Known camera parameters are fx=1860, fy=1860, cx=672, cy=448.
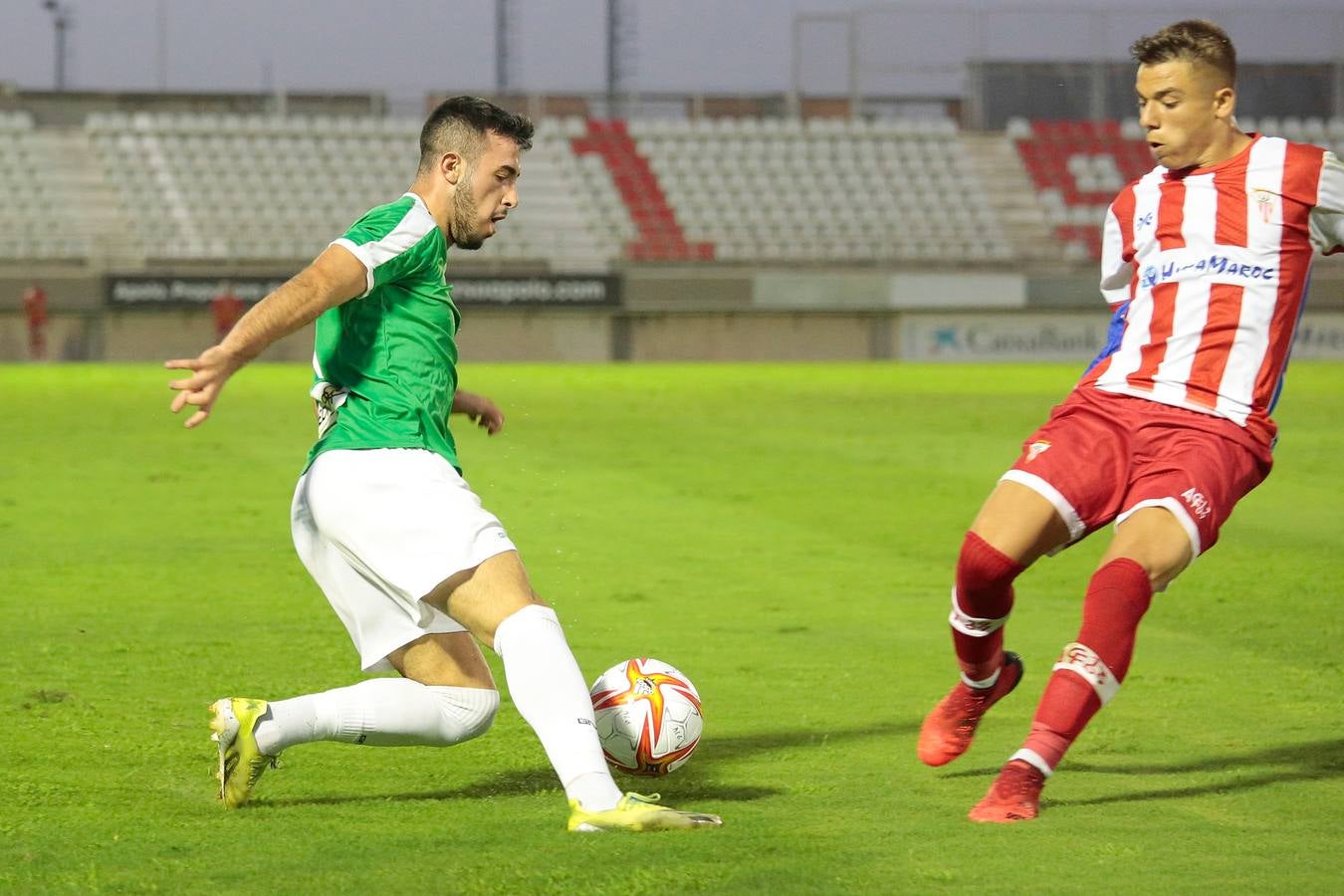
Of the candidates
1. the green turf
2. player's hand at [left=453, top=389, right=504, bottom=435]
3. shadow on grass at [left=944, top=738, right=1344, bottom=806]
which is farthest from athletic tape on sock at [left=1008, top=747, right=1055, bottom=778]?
player's hand at [left=453, top=389, right=504, bottom=435]

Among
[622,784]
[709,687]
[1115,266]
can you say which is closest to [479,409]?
[622,784]

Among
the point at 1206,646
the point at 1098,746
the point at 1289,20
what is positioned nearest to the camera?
the point at 1098,746

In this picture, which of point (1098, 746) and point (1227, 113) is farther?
point (1098, 746)

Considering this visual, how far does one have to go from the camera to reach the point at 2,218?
3834cm

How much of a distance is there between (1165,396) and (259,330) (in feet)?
7.59

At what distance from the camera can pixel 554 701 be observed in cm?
438

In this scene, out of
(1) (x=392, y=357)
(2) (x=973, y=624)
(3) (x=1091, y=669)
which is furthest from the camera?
(2) (x=973, y=624)

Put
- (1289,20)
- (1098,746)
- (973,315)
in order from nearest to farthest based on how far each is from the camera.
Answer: (1098,746)
(973,315)
(1289,20)

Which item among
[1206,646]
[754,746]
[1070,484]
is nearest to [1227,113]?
[1070,484]

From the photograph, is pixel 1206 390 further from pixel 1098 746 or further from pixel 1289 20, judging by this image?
pixel 1289 20

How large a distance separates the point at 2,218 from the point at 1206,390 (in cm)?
3708

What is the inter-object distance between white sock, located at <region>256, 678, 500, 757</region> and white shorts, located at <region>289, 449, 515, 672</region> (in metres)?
0.10

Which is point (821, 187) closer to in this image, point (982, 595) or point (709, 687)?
point (709, 687)

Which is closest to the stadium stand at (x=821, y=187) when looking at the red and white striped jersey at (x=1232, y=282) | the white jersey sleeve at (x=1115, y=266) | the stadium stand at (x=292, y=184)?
the stadium stand at (x=292, y=184)
